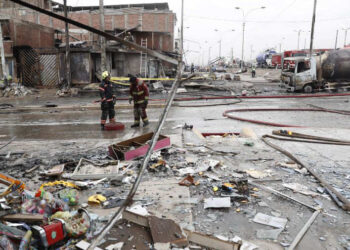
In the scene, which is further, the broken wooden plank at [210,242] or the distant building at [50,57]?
the distant building at [50,57]

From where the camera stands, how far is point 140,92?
9375 mm

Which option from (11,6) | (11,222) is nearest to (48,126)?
(11,222)

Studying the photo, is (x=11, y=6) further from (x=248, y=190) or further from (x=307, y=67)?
(x=248, y=190)

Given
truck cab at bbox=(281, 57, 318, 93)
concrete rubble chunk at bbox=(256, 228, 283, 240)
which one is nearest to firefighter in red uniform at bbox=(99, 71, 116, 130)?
concrete rubble chunk at bbox=(256, 228, 283, 240)

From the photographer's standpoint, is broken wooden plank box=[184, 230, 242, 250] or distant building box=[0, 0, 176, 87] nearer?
broken wooden plank box=[184, 230, 242, 250]

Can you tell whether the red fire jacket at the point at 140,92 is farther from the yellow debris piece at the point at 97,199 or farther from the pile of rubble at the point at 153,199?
the yellow debris piece at the point at 97,199

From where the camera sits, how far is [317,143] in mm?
7219

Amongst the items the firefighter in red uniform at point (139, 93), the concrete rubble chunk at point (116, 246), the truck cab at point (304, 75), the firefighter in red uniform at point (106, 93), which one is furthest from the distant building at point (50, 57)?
the concrete rubble chunk at point (116, 246)

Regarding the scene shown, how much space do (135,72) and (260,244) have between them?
23.4 m

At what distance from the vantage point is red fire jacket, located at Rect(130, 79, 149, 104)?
9352mm

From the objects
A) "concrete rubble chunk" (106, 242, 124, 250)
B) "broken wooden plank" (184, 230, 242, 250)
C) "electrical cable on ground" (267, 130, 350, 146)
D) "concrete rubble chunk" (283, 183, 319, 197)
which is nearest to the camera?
"broken wooden plank" (184, 230, 242, 250)

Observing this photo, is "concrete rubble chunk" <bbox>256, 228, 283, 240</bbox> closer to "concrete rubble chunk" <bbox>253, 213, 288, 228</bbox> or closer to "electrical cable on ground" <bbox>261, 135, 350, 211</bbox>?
"concrete rubble chunk" <bbox>253, 213, 288, 228</bbox>

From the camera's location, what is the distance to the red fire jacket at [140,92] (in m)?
9.35

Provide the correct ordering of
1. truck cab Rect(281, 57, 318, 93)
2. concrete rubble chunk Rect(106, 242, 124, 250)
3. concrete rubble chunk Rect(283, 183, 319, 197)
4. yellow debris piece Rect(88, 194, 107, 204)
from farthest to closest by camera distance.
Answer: truck cab Rect(281, 57, 318, 93) → concrete rubble chunk Rect(283, 183, 319, 197) → yellow debris piece Rect(88, 194, 107, 204) → concrete rubble chunk Rect(106, 242, 124, 250)
